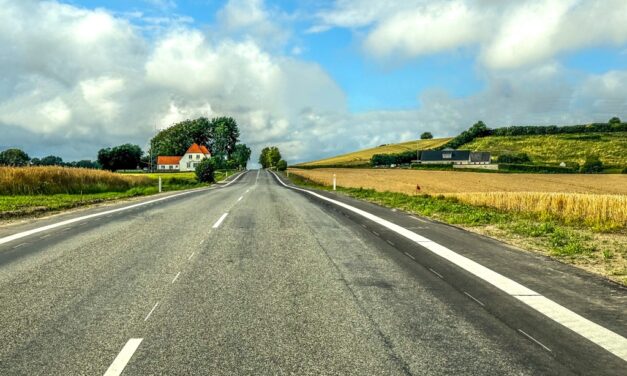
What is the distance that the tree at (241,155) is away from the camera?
13250cm

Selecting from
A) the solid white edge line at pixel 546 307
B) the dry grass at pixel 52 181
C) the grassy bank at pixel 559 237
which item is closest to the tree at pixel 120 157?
the dry grass at pixel 52 181

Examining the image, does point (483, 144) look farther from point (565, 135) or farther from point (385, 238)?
point (385, 238)

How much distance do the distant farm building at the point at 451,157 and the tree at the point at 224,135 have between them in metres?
56.2

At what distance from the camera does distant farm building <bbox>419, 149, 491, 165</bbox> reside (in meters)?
99.4

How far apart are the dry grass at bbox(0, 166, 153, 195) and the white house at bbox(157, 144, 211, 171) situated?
81.8 meters

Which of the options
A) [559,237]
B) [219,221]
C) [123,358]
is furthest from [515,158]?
[123,358]

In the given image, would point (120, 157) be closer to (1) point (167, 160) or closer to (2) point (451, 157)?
(1) point (167, 160)

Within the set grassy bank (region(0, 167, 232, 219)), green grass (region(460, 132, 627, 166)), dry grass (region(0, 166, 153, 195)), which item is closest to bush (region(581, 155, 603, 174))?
green grass (region(460, 132, 627, 166))

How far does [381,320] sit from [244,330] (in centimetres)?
128

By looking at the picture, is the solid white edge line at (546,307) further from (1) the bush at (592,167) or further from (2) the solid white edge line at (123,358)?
(1) the bush at (592,167)

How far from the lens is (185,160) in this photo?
113m

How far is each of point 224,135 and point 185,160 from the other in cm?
1727

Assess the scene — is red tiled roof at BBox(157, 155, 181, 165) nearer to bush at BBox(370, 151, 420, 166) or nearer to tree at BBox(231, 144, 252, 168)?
tree at BBox(231, 144, 252, 168)

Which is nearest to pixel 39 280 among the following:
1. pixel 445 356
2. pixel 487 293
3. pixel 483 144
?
pixel 445 356
